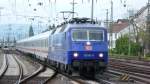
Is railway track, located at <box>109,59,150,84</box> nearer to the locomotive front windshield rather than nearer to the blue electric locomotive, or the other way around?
the blue electric locomotive

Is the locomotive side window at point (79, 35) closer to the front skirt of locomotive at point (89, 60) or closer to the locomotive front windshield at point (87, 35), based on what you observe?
the locomotive front windshield at point (87, 35)

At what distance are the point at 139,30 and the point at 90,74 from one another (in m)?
54.4

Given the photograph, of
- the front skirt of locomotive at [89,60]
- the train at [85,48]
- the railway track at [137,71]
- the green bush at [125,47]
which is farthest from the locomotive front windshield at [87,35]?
the green bush at [125,47]

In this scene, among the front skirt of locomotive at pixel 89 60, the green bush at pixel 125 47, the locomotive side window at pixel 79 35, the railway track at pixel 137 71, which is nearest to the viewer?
the front skirt of locomotive at pixel 89 60

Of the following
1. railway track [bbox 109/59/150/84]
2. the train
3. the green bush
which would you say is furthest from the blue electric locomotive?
the green bush

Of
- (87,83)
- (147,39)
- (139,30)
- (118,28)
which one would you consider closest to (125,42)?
(139,30)

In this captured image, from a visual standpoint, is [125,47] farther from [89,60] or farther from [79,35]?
[89,60]

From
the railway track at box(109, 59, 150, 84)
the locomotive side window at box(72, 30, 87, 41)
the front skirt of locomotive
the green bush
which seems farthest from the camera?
the green bush

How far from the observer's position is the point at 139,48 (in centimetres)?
7450

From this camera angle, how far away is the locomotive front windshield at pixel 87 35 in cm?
2461

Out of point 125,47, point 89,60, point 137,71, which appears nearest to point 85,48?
point 89,60

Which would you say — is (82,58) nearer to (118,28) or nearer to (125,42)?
(125,42)

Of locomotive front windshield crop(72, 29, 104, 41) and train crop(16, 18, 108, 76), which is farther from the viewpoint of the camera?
locomotive front windshield crop(72, 29, 104, 41)

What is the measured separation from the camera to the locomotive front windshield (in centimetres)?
2461
